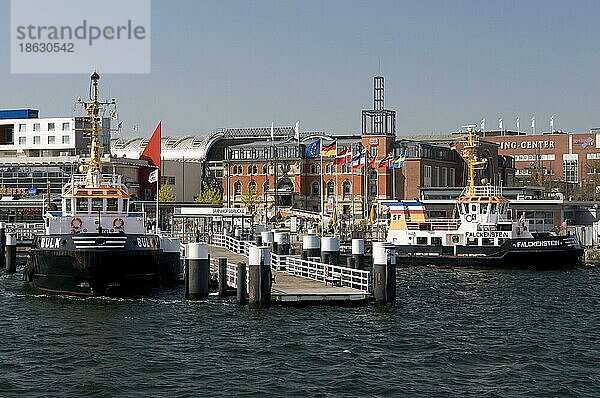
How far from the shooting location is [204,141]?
168 meters

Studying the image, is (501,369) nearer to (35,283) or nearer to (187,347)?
(187,347)

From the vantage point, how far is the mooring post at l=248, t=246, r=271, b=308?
41.5 m

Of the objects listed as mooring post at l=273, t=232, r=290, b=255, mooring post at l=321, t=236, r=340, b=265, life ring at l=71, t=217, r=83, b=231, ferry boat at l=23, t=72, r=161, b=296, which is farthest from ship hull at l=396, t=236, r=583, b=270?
life ring at l=71, t=217, r=83, b=231

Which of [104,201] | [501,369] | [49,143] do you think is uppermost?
[49,143]

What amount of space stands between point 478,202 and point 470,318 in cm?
3114

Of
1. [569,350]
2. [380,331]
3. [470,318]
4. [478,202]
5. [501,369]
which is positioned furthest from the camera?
[478,202]

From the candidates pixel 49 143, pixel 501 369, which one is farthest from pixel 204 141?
pixel 501 369

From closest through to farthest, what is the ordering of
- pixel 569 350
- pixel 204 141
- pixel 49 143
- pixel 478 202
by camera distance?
pixel 569 350 < pixel 478 202 < pixel 49 143 < pixel 204 141

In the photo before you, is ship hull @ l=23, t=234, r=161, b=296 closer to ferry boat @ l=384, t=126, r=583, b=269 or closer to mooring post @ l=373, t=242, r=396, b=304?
mooring post @ l=373, t=242, r=396, b=304

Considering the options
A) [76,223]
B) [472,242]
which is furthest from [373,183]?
[76,223]

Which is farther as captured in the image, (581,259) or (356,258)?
(581,259)

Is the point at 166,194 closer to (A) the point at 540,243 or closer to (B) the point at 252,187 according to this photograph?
(B) the point at 252,187

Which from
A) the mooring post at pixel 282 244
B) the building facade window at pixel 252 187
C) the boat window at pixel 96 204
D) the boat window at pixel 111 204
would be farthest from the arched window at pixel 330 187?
the boat window at pixel 96 204

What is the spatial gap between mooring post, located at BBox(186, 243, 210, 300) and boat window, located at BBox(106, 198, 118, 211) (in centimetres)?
990
